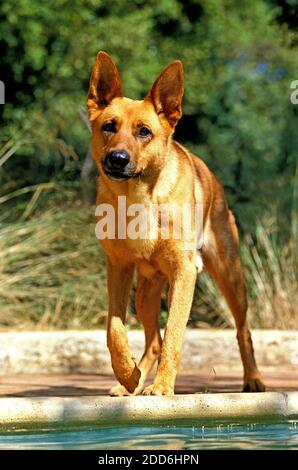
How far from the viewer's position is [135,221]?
258 inches

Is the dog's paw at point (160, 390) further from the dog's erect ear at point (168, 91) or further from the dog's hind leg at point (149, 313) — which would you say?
the dog's erect ear at point (168, 91)

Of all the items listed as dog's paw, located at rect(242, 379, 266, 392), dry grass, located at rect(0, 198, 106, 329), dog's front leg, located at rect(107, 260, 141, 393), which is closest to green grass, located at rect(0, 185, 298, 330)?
dry grass, located at rect(0, 198, 106, 329)

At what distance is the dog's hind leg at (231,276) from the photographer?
764 cm

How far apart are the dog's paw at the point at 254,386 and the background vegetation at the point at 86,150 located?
315 cm

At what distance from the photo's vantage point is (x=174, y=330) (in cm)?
632

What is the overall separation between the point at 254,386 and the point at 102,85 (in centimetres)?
239

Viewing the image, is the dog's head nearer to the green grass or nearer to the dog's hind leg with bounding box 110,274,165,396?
the dog's hind leg with bounding box 110,274,165,396

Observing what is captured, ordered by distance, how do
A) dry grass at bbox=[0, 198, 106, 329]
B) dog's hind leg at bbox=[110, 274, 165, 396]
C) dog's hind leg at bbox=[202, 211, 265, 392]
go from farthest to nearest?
1. dry grass at bbox=[0, 198, 106, 329]
2. dog's hind leg at bbox=[202, 211, 265, 392]
3. dog's hind leg at bbox=[110, 274, 165, 396]

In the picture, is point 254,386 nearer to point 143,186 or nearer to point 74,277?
point 143,186

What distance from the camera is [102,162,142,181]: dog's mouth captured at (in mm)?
6309

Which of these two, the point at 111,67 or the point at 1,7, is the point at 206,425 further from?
the point at 1,7

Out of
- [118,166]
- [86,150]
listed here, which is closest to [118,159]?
[118,166]

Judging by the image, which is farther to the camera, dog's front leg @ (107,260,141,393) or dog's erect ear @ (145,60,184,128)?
dog's erect ear @ (145,60,184,128)

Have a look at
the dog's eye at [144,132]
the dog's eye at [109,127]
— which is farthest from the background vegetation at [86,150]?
the dog's eye at [109,127]
